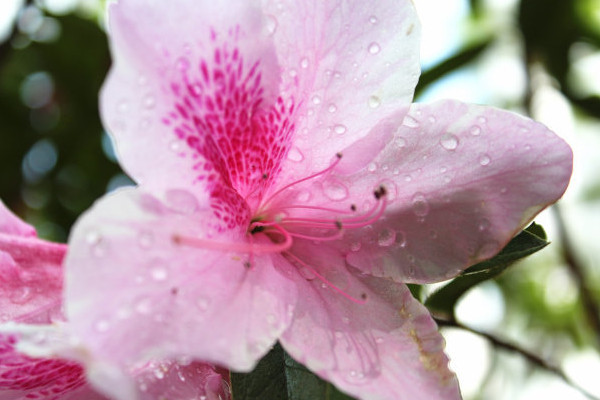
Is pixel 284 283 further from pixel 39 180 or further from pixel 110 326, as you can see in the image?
pixel 39 180

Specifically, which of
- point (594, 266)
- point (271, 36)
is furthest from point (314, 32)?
point (594, 266)

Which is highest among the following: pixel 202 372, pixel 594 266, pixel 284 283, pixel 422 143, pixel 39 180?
pixel 422 143

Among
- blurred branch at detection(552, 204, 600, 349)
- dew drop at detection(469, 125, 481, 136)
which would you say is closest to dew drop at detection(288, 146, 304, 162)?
dew drop at detection(469, 125, 481, 136)

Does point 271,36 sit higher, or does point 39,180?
point 271,36

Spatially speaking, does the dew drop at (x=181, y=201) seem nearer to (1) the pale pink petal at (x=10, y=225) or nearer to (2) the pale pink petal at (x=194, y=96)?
(2) the pale pink petal at (x=194, y=96)

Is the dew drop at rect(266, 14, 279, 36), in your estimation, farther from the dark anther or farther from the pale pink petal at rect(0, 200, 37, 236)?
the pale pink petal at rect(0, 200, 37, 236)

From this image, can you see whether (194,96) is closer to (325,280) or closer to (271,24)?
(271,24)

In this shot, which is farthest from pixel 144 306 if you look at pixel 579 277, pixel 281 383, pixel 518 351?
pixel 579 277
